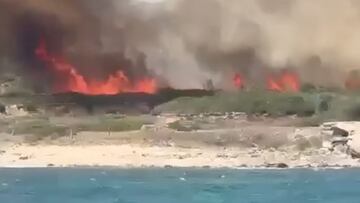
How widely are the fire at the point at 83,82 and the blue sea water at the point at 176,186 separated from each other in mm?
1344

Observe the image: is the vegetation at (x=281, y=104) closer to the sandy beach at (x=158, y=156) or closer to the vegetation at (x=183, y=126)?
the vegetation at (x=183, y=126)

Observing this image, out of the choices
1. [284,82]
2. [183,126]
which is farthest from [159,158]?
[284,82]

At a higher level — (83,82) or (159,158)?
(83,82)

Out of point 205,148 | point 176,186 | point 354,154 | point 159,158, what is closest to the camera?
point 176,186

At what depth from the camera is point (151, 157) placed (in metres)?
13.5

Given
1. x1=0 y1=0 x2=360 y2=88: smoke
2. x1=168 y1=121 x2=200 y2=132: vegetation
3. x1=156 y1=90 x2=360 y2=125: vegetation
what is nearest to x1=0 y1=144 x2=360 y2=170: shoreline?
x1=168 y1=121 x2=200 y2=132: vegetation

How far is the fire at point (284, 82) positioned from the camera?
535 inches

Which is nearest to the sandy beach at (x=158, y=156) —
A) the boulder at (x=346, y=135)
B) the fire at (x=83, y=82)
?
the boulder at (x=346, y=135)

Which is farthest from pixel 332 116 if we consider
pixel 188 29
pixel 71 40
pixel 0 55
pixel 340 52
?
pixel 0 55

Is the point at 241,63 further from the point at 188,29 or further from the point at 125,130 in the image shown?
the point at 125,130

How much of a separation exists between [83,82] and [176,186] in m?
2.59

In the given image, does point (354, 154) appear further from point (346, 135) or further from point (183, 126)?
point (183, 126)

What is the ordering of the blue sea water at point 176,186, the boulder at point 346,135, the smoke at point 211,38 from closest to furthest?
the blue sea water at point 176,186 < the smoke at point 211,38 < the boulder at point 346,135

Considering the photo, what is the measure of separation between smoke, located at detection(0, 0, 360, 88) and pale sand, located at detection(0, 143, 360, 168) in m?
1.14
